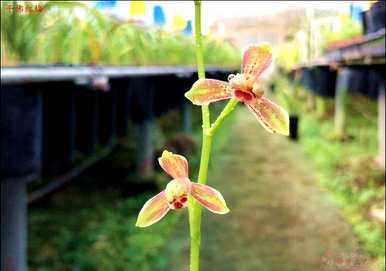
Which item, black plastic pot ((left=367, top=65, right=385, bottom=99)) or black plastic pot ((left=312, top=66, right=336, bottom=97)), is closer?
black plastic pot ((left=367, top=65, right=385, bottom=99))

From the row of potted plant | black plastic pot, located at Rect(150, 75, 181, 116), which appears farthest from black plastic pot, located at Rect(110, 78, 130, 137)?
black plastic pot, located at Rect(150, 75, 181, 116)

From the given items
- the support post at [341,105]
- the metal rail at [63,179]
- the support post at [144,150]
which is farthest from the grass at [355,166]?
the metal rail at [63,179]

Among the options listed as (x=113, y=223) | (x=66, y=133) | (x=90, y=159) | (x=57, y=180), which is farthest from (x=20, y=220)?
(x=90, y=159)

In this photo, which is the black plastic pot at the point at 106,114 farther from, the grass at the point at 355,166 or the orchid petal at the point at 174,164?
the orchid petal at the point at 174,164

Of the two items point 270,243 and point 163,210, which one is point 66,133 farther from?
point 163,210

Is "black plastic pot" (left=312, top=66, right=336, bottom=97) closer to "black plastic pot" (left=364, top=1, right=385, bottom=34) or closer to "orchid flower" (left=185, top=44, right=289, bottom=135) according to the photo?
"black plastic pot" (left=364, top=1, right=385, bottom=34)

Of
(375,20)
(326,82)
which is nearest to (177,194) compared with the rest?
(375,20)

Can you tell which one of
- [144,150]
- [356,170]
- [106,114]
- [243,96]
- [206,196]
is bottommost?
[356,170]

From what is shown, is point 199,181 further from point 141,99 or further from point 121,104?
point 141,99
